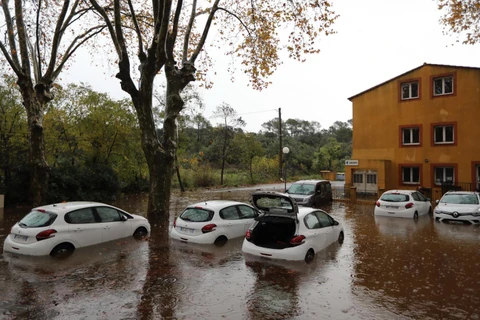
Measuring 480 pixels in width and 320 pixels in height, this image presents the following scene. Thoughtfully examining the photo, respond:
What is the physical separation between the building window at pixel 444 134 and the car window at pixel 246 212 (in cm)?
1761

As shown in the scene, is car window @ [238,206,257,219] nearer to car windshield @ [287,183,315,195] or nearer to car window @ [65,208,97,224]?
car window @ [65,208,97,224]

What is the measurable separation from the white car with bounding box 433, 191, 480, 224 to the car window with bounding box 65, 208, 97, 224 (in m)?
13.9

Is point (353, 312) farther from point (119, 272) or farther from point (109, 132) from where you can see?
point (109, 132)

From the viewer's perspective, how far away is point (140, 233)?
1179 cm

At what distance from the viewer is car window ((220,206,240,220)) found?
11.0m

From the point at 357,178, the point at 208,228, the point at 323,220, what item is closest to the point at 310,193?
the point at 357,178

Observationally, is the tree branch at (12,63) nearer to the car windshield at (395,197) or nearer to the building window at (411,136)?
the car windshield at (395,197)

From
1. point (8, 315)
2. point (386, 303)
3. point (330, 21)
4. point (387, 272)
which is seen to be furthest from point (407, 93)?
point (8, 315)

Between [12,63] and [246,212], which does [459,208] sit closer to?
[246,212]

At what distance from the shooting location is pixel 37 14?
50.5ft

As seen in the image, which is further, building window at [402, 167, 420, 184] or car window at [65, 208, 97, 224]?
building window at [402, 167, 420, 184]

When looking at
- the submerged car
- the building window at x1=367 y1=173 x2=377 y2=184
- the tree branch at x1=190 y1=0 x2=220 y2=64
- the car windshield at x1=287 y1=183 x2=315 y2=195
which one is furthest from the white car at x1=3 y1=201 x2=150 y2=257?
the building window at x1=367 y1=173 x2=377 y2=184

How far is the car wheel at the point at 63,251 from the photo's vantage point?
910cm

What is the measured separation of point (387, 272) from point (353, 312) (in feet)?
8.92
